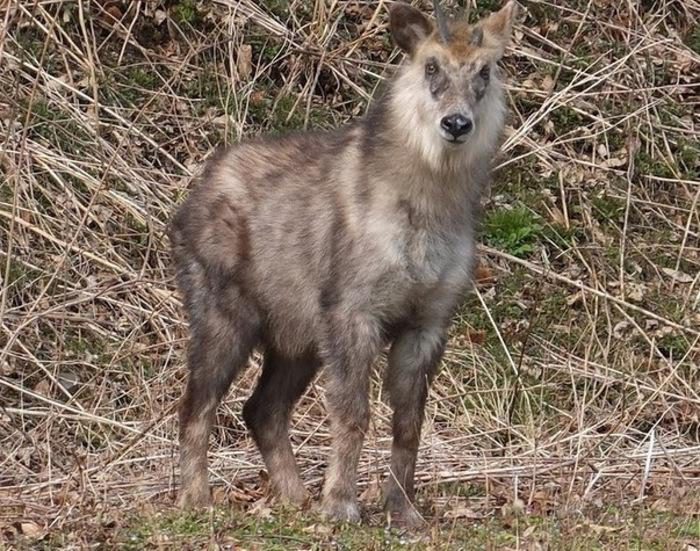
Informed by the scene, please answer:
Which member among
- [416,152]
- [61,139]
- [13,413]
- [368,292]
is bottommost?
[13,413]

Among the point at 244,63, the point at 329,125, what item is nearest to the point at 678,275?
the point at 329,125

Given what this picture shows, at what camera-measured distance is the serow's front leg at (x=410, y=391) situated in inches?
287

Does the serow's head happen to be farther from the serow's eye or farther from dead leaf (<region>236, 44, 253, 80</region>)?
dead leaf (<region>236, 44, 253, 80</region>)

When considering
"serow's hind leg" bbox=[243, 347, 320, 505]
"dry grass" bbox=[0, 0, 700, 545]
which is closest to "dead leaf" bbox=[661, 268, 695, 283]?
"dry grass" bbox=[0, 0, 700, 545]

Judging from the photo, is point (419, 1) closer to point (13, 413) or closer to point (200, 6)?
point (200, 6)

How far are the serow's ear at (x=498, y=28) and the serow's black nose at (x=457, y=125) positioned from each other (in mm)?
495

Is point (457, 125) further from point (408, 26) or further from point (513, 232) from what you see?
point (513, 232)

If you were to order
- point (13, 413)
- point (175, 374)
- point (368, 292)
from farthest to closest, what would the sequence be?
point (175, 374)
point (13, 413)
point (368, 292)

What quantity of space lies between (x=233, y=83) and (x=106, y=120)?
3.06 ft

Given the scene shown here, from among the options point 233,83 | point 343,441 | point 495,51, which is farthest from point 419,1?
point 343,441

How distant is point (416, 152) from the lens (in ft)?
23.5

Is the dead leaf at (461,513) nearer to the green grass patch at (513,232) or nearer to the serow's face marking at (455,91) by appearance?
the serow's face marking at (455,91)

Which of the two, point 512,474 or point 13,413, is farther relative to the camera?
point 13,413

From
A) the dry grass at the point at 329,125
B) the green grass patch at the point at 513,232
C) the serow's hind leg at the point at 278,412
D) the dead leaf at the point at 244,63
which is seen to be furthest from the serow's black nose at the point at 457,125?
the dead leaf at the point at 244,63
